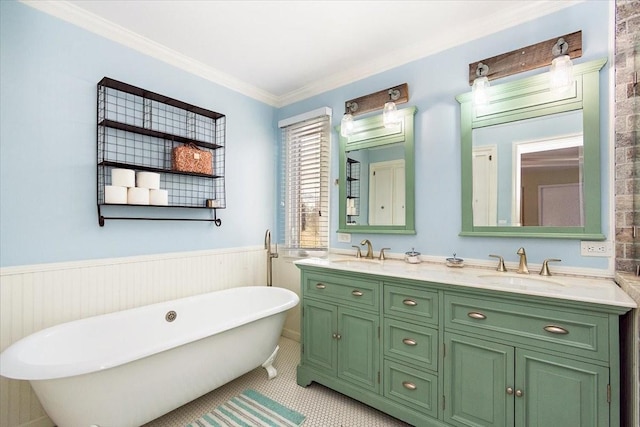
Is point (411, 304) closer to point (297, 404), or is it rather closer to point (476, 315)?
point (476, 315)

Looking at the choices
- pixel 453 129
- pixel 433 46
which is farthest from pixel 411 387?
pixel 433 46

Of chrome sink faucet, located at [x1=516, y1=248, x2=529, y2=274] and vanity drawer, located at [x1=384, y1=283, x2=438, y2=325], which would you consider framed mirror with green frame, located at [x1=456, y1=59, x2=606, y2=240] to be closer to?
chrome sink faucet, located at [x1=516, y1=248, x2=529, y2=274]

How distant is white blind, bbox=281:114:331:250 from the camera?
301cm

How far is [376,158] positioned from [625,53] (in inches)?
62.2

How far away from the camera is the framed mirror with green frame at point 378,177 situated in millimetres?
2412

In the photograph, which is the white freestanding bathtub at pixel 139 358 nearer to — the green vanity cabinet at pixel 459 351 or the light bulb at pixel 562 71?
the green vanity cabinet at pixel 459 351

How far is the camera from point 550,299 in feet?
4.34

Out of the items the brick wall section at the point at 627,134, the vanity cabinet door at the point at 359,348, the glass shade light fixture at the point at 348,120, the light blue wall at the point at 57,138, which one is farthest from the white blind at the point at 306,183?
the brick wall section at the point at 627,134

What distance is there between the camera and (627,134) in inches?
63.0

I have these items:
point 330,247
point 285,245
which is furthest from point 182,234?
point 330,247

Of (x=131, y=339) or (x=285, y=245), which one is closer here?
(x=131, y=339)

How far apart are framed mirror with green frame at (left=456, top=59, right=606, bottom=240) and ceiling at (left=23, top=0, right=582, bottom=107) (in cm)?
53

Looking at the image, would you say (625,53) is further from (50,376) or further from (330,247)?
(50,376)

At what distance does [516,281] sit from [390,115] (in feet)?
4.79
